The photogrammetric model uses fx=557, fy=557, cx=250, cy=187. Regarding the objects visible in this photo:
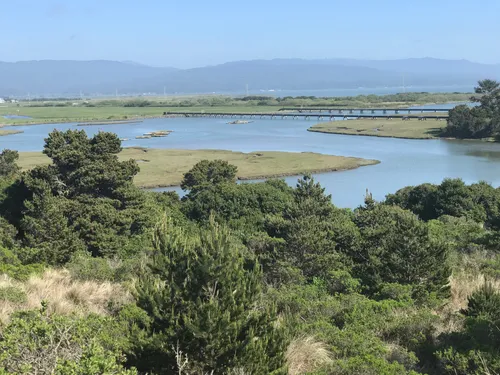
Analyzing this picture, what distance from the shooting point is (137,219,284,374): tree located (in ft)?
14.6

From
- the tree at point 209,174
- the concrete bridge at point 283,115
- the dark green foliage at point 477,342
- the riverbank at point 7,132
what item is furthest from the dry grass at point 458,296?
the concrete bridge at point 283,115

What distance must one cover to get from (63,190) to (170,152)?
117ft

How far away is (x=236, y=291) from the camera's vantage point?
4695mm

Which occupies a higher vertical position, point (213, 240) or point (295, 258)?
point (213, 240)

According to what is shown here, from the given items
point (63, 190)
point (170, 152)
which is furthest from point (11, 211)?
point (170, 152)

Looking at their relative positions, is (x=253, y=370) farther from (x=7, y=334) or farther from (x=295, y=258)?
(x=295, y=258)

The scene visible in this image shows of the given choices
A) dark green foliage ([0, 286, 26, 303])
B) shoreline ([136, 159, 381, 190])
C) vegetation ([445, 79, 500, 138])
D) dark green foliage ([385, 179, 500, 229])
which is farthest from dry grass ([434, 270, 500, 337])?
vegetation ([445, 79, 500, 138])

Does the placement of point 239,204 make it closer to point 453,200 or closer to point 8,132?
point 453,200

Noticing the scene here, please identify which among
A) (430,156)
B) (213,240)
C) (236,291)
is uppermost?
(213,240)

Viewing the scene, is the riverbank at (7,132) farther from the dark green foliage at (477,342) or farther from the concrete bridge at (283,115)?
the dark green foliage at (477,342)

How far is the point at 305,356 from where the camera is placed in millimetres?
5223

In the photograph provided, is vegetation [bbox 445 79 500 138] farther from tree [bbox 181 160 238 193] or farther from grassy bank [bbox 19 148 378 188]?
tree [bbox 181 160 238 193]

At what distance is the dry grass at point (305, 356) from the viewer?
Answer: 5.10 m

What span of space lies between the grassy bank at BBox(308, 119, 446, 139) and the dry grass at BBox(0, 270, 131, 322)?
62431 millimetres
